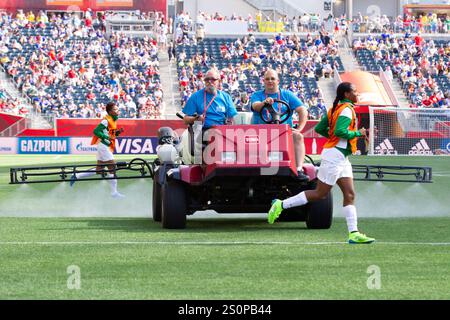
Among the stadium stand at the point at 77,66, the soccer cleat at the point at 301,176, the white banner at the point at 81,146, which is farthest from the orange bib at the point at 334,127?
the stadium stand at the point at 77,66

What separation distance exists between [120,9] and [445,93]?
66.2ft

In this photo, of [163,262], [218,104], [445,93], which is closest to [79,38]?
[445,93]

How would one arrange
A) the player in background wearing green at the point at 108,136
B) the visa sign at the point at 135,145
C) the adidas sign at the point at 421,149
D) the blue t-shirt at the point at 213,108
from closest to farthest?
the blue t-shirt at the point at 213,108, the player in background wearing green at the point at 108,136, the adidas sign at the point at 421,149, the visa sign at the point at 135,145

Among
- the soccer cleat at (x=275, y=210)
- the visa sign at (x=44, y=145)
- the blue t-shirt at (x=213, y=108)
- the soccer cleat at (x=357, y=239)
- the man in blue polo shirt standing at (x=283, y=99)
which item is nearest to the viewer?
the soccer cleat at (x=357, y=239)

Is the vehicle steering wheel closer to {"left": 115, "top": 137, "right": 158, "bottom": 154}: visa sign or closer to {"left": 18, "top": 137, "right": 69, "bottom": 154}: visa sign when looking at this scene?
{"left": 115, "top": 137, "right": 158, "bottom": 154}: visa sign

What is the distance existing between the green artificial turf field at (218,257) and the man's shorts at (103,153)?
4.42 metres

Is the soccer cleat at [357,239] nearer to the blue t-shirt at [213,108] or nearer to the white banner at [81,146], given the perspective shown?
the blue t-shirt at [213,108]

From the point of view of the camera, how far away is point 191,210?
619 inches

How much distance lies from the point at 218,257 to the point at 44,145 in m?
40.2

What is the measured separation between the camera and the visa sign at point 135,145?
50.0 meters

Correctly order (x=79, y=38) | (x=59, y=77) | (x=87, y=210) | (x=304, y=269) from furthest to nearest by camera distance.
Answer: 1. (x=79, y=38)
2. (x=59, y=77)
3. (x=87, y=210)
4. (x=304, y=269)

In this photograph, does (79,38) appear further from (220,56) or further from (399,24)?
(399,24)

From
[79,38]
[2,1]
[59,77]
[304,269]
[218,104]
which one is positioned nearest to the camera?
[304,269]

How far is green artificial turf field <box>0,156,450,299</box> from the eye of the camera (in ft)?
30.4
